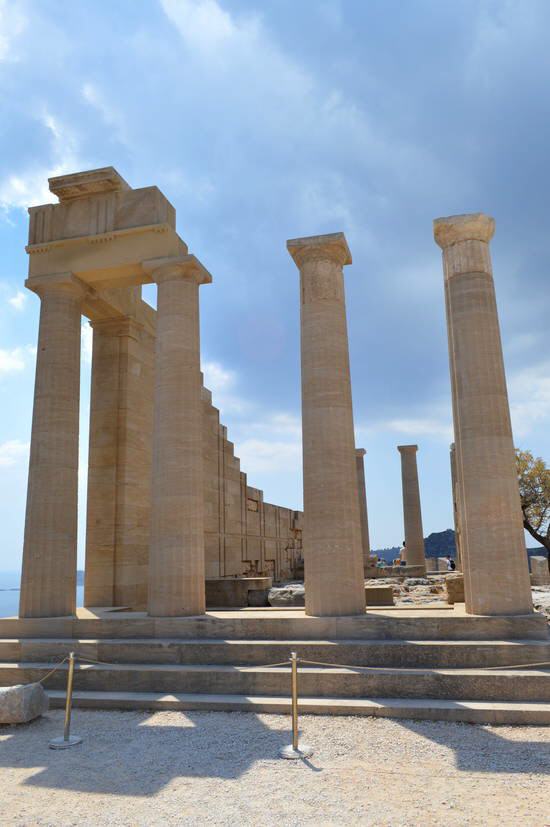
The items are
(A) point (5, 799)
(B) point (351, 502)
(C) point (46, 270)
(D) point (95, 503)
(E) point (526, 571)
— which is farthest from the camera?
(D) point (95, 503)

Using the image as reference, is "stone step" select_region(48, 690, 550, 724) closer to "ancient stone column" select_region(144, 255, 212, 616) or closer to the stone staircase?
the stone staircase

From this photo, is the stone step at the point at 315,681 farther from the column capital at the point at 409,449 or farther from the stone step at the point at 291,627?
the column capital at the point at 409,449

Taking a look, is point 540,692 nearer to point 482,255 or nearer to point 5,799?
point 5,799

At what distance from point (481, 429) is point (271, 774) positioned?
27.4ft

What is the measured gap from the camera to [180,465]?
15.0 meters

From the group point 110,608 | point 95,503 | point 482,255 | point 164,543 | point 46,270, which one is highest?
point 46,270

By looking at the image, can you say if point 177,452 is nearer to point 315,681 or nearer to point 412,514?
point 315,681

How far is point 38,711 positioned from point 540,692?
28.1 feet

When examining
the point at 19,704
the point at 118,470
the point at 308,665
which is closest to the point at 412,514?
the point at 118,470

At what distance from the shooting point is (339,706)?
1042 centimetres

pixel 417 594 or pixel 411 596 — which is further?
pixel 417 594

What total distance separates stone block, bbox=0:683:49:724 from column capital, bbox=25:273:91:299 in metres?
10.5

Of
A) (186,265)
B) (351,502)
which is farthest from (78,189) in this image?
(351,502)

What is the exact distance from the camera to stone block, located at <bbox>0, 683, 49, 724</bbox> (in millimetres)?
10336
